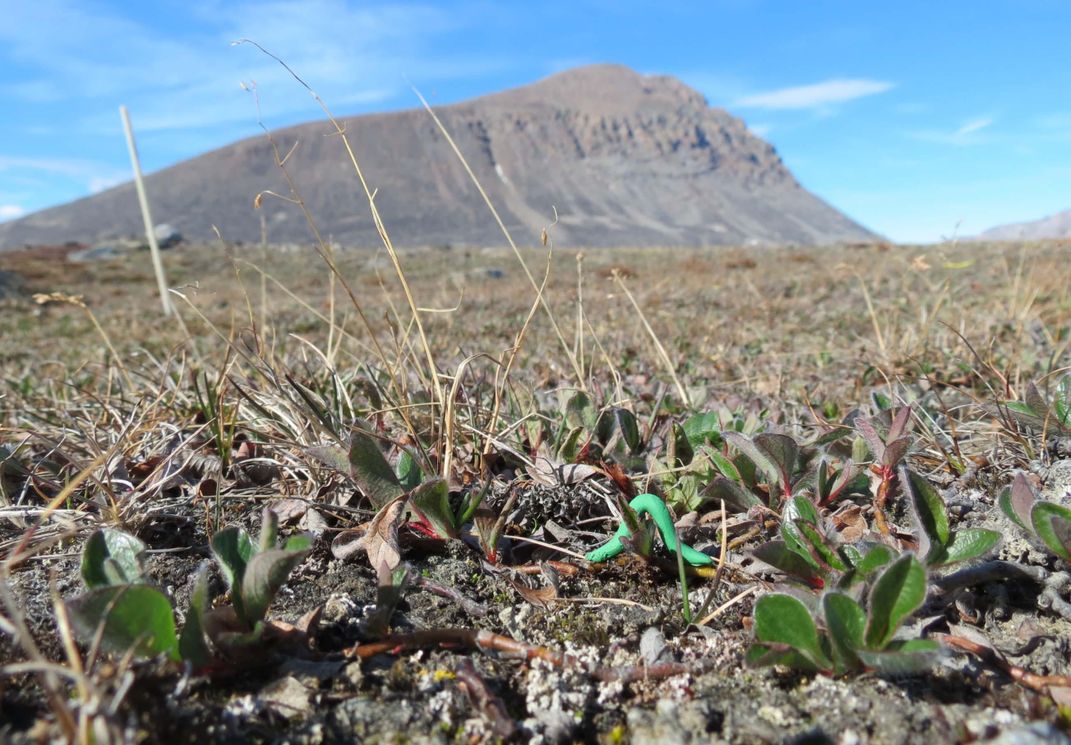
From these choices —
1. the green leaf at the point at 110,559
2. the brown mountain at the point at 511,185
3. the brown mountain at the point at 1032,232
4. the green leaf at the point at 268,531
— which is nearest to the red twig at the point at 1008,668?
the green leaf at the point at 268,531

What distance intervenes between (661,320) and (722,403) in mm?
2933

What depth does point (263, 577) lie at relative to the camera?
1.01 m

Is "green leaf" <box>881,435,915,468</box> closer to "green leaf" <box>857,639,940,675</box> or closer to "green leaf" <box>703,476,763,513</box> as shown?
"green leaf" <box>703,476,763,513</box>

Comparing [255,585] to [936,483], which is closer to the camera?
[255,585]

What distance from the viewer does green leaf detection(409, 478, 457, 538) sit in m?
1.30

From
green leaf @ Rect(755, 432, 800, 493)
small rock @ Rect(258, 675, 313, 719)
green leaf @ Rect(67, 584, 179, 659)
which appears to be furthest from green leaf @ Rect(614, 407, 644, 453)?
green leaf @ Rect(67, 584, 179, 659)

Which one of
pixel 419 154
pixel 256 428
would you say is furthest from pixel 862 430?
pixel 419 154

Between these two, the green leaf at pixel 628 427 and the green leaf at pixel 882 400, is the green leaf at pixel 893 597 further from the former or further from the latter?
the green leaf at pixel 882 400

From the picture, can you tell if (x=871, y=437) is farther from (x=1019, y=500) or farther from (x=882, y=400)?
(x=882, y=400)

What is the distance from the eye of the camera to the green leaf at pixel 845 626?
93 cm

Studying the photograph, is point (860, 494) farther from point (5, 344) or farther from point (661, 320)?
point (5, 344)

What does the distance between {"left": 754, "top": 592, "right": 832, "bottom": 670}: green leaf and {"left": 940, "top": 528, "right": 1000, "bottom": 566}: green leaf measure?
313mm

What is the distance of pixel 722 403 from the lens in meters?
2.27

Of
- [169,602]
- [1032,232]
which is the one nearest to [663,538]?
[169,602]
